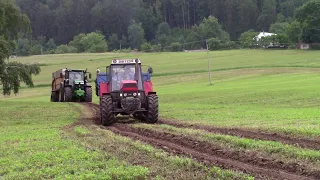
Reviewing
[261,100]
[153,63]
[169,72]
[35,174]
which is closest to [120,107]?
[35,174]

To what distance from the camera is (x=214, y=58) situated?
331 feet

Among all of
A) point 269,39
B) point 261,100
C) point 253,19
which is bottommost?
point 261,100

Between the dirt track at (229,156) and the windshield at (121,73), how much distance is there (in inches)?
210

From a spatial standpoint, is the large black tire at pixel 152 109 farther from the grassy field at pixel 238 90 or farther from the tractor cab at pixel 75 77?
the tractor cab at pixel 75 77

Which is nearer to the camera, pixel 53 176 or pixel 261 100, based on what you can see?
pixel 53 176

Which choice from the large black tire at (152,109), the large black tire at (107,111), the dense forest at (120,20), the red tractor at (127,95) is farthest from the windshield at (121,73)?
the dense forest at (120,20)

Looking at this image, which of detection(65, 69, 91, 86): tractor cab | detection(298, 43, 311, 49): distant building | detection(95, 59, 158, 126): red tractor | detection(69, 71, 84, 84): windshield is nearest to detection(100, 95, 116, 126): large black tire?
detection(95, 59, 158, 126): red tractor

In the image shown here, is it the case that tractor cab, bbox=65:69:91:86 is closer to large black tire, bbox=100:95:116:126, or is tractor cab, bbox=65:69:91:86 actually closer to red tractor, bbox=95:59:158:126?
red tractor, bbox=95:59:158:126

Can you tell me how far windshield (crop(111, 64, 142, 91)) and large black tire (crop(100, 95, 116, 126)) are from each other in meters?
1.35

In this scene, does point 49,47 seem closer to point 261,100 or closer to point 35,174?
point 261,100

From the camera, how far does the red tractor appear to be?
20125mm

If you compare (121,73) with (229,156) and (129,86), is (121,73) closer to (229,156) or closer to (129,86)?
(129,86)

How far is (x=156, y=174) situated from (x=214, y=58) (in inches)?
3663

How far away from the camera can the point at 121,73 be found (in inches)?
843
